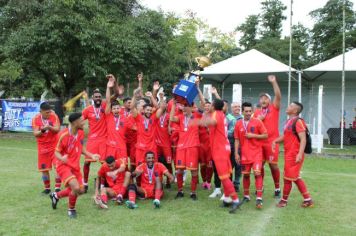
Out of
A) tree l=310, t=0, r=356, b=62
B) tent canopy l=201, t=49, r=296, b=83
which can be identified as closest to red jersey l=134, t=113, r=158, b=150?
tent canopy l=201, t=49, r=296, b=83

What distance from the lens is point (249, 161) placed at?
288 inches

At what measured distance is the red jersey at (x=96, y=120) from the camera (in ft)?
27.1

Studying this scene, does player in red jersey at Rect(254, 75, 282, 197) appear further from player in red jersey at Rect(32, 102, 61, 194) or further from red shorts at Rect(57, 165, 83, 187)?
player in red jersey at Rect(32, 102, 61, 194)

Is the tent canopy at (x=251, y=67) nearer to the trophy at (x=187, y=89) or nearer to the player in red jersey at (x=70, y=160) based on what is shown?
the trophy at (x=187, y=89)

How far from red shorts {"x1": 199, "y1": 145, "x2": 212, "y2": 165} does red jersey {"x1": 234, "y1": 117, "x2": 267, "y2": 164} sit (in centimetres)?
113

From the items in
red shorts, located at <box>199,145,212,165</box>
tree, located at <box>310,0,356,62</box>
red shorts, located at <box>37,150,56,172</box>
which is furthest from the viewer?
tree, located at <box>310,0,356,62</box>

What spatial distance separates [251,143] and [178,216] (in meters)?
1.96

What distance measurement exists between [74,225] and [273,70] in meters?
15.5

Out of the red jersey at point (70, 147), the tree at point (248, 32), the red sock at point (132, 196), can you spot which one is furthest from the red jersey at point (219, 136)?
the tree at point (248, 32)

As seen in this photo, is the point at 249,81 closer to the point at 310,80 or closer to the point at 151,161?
the point at 310,80

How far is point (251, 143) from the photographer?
7387 millimetres

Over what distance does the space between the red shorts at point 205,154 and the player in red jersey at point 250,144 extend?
993 mm

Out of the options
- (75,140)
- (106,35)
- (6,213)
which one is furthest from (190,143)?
(106,35)

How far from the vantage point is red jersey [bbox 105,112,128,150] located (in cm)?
801
